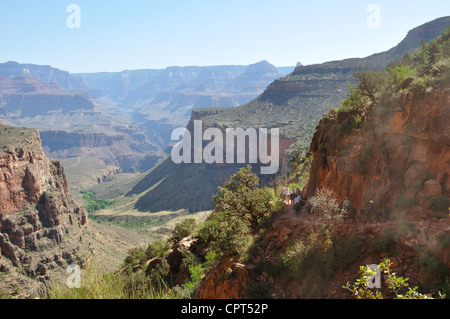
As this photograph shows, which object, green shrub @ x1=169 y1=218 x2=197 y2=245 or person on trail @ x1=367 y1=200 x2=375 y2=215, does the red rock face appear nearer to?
person on trail @ x1=367 y1=200 x2=375 y2=215

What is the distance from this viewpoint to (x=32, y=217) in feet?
204

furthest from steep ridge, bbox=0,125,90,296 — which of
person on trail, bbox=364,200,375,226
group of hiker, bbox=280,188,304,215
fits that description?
person on trail, bbox=364,200,375,226

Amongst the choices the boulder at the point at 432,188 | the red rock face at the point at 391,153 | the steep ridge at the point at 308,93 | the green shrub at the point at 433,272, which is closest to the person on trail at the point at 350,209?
the red rock face at the point at 391,153

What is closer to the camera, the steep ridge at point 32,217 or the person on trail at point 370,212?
the person on trail at point 370,212

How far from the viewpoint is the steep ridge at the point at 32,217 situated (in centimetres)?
5469

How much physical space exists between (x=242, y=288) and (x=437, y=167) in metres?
11.0

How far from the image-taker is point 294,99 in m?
116

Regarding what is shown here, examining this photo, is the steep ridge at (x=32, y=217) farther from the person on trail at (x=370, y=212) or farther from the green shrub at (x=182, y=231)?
the person on trail at (x=370, y=212)

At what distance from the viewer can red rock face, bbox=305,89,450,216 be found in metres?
15.0

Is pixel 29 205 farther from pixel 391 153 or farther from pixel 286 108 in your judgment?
pixel 286 108

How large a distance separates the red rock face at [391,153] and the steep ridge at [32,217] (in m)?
50.5

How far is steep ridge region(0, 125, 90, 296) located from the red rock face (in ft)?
166
